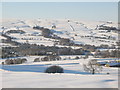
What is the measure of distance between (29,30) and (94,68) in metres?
44.9

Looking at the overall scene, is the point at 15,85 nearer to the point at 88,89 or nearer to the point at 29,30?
the point at 88,89

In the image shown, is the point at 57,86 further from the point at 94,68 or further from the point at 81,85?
the point at 94,68

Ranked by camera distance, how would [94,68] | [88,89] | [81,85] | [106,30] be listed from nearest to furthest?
[88,89]
[81,85]
[94,68]
[106,30]

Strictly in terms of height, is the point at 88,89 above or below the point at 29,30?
below

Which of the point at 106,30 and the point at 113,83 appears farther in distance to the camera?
the point at 106,30

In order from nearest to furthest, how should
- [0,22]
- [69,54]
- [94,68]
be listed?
1. [94,68]
2. [69,54]
3. [0,22]

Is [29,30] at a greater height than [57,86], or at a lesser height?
greater

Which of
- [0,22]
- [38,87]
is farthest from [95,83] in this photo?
[0,22]

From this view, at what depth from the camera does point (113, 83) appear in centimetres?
484

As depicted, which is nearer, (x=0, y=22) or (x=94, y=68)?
(x=94, y=68)

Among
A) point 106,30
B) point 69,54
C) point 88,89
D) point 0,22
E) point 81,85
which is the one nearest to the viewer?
point 88,89

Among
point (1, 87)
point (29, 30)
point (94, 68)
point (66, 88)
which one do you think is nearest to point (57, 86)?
point (66, 88)

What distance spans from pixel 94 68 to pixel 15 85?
7.53 metres

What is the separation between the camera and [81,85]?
4648 millimetres
